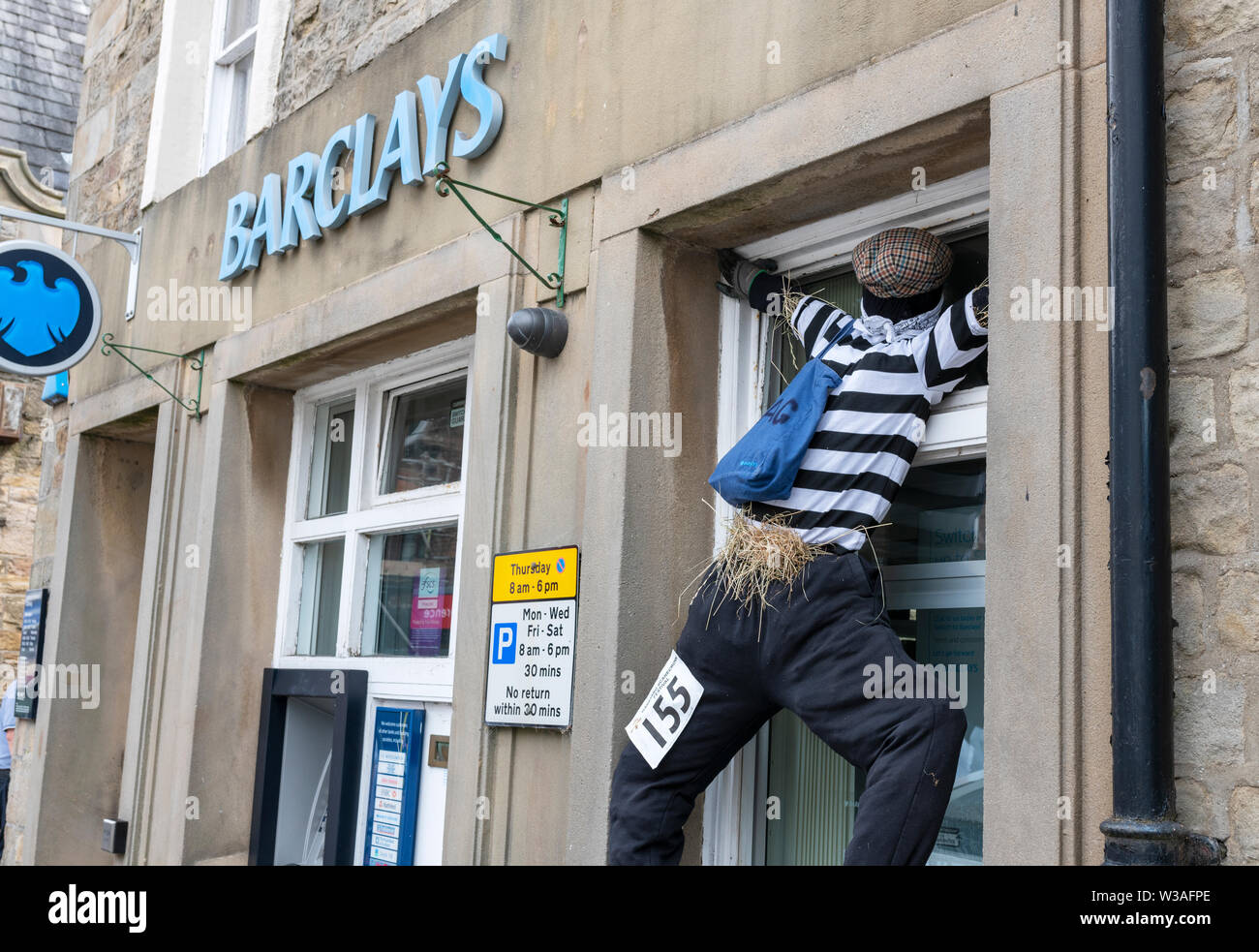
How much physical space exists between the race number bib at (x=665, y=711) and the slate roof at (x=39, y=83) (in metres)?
13.5

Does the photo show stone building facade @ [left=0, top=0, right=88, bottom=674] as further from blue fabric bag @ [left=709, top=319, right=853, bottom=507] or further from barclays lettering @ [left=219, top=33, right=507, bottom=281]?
blue fabric bag @ [left=709, top=319, right=853, bottom=507]

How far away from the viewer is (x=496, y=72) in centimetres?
474

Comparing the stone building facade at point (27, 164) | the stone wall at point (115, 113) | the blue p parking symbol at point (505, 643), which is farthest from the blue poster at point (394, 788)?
the stone building facade at point (27, 164)

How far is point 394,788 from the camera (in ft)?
16.9

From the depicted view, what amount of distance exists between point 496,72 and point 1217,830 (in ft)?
11.0

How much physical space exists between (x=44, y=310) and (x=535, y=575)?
3.41m

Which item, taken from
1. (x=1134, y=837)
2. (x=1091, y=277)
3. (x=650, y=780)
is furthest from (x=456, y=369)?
(x=1134, y=837)

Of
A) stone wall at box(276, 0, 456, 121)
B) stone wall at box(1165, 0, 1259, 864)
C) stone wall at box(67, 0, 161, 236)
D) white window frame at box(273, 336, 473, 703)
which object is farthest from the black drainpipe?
stone wall at box(67, 0, 161, 236)

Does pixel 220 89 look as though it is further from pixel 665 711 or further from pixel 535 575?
pixel 665 711

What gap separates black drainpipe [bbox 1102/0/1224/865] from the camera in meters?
2.54

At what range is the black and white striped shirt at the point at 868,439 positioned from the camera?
11.2ft

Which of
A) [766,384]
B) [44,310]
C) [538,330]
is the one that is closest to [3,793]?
[44,310]

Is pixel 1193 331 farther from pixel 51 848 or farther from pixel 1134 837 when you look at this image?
pixel 51 848

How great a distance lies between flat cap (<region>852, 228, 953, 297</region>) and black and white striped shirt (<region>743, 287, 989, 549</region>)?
0.12 metres
